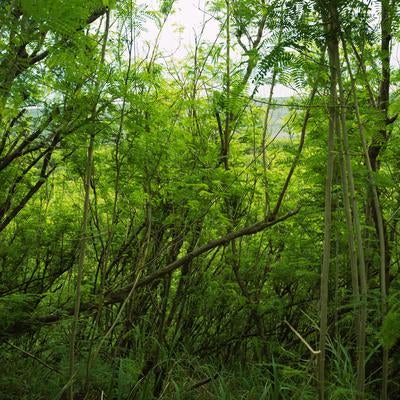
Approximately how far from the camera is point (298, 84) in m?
2.32

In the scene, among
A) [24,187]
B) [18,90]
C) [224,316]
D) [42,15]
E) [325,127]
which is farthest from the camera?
[224,316]

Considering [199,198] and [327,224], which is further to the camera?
[199,198]

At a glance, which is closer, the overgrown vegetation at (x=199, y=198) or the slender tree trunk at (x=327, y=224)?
the slender tree trunk at (x=327, y=224)

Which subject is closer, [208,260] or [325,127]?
[325,127]

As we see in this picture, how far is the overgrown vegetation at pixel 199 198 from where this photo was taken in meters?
2.21

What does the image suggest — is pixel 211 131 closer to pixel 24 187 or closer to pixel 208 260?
pixel 208 260

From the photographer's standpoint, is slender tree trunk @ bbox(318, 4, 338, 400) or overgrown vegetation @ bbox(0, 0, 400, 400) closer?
slender tree trunk @ bbox(318, 4, 338, 400)

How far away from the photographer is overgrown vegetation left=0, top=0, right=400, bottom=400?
221 centimetres

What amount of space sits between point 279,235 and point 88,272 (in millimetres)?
2314

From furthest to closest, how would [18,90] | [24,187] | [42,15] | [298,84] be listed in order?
[24,187], [18,90], [298,84], [42,15]

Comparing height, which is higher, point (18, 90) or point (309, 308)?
point (18, 90)

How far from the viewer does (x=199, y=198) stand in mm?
3723

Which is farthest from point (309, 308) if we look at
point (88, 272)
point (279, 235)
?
point (88, 272)

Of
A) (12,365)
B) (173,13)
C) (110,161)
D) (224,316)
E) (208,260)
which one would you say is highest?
(173,13)
